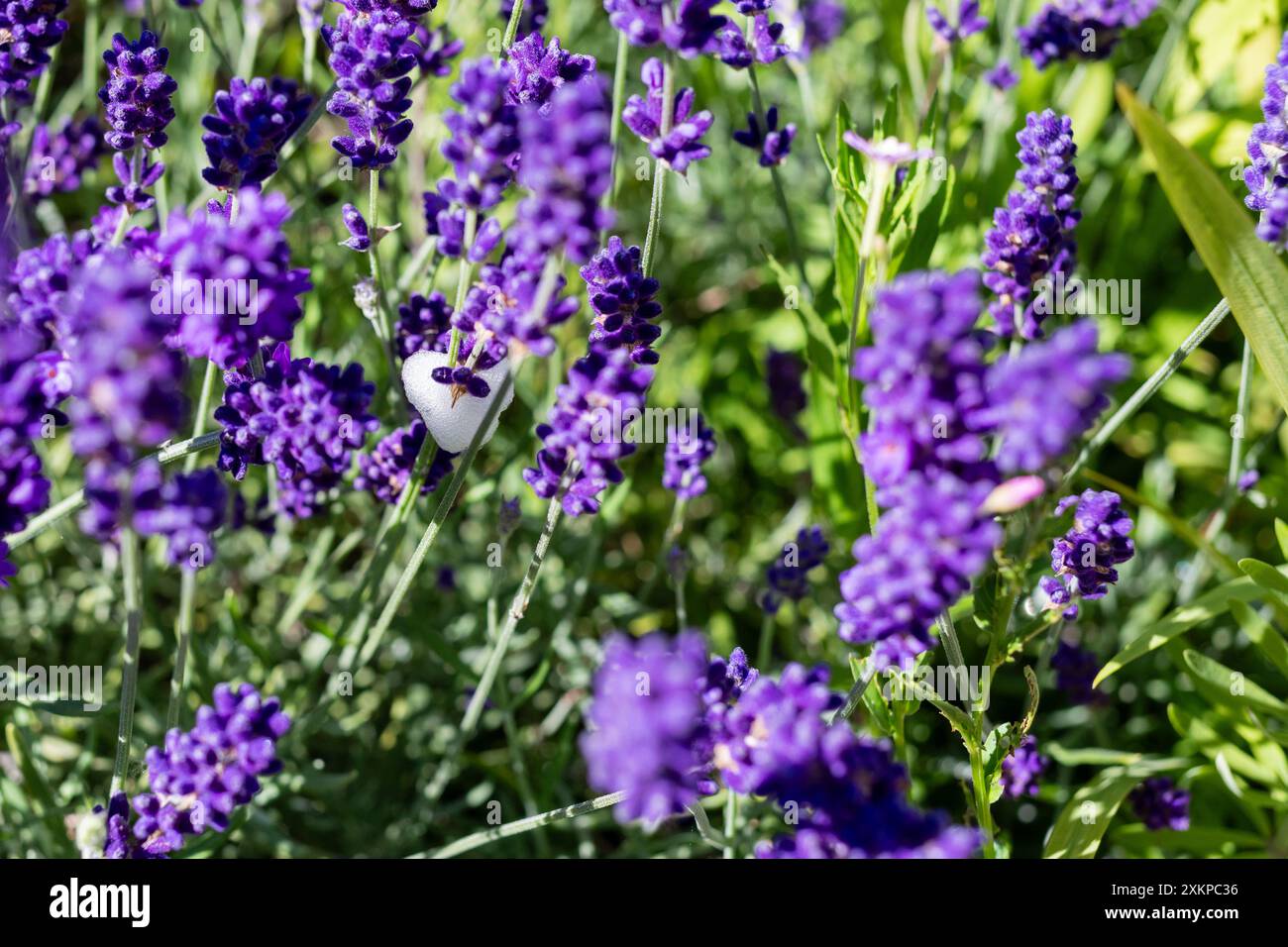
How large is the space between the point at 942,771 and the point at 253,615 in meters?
1.65

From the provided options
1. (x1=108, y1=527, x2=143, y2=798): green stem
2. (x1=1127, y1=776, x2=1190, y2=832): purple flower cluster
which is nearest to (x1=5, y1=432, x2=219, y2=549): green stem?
(x1=108, y1=527, x2=143, y2=798): green stem

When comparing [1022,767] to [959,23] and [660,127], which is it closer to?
[660,127]

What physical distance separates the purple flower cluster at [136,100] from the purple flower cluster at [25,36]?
84 mm

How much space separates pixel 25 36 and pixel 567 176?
3.50 feet

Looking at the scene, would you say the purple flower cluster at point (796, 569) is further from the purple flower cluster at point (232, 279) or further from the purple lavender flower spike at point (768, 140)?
the purple flower cluster at point (232, 279)

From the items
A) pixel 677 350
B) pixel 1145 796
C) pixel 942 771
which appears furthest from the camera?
pixel 677 350

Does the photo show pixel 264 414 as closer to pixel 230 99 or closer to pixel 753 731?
pixel 230 99

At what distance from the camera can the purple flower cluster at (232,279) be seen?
1.14m

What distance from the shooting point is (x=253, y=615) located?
277 centimetres

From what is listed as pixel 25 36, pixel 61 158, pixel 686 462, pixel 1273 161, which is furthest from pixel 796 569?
pixel 61 158

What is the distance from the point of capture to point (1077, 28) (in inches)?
92.2

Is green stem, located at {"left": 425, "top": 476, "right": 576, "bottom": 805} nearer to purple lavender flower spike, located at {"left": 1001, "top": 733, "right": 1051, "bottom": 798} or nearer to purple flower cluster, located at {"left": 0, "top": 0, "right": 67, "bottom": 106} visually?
purple lavender flower spike, located at {"left": 1001, "top": 733, "right": 1051, "bottom": 798}

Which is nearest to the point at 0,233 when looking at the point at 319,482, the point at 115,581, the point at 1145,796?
the point at 319,482
